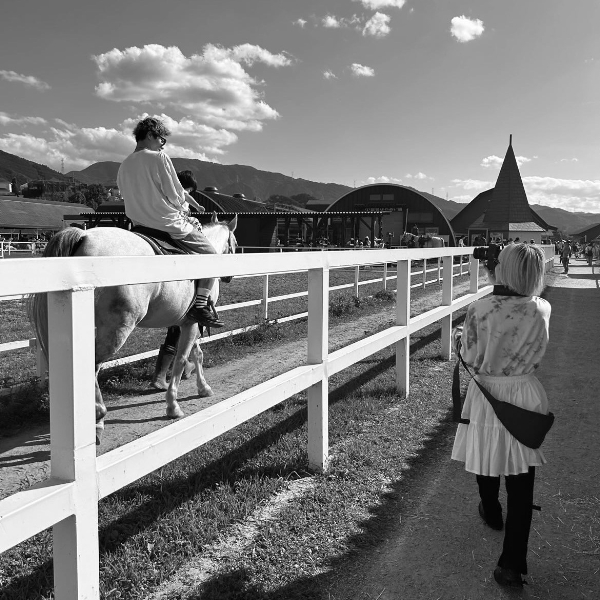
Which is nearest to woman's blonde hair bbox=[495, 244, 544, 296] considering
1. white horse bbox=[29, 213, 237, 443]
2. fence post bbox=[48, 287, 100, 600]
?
fence post bbox=[48, 287, 100, 600]

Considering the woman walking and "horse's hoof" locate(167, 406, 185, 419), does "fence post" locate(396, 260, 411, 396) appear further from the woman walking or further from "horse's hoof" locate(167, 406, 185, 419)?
the woman walking

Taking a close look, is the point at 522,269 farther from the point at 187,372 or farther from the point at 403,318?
the point at 187,372

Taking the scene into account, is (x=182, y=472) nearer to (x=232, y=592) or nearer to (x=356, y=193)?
(x=232, y=592)

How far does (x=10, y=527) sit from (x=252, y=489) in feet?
5.80

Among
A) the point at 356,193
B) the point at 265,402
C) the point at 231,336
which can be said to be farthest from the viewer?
the point at 356,193

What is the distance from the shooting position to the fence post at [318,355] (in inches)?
129

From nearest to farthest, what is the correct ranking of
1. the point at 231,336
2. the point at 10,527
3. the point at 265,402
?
the point at 10,527, the point at 265,402, the point at 231,336

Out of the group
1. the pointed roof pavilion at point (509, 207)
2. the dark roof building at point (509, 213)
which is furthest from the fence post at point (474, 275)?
the pointed roof pavilion at point (509, 207)

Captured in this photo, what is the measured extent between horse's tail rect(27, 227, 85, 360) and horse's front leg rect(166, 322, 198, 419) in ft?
3.36

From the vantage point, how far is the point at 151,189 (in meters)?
4.35

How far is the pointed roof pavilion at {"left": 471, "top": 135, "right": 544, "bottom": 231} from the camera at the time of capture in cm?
5619

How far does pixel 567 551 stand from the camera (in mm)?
2588

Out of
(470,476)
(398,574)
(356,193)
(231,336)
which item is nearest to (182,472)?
(398,574)

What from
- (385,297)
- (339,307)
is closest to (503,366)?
(339,307)
